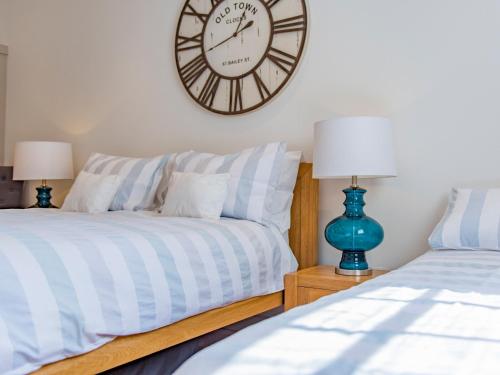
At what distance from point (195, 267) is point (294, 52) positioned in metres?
1.37

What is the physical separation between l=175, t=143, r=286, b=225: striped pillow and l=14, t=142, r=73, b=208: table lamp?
60.7 inches

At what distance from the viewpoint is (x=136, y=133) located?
3.42 metres

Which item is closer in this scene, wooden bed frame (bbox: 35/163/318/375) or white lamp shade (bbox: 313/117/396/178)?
wooden bed frame (bbox: 35/163/318/375)

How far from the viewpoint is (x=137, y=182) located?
2.78 m

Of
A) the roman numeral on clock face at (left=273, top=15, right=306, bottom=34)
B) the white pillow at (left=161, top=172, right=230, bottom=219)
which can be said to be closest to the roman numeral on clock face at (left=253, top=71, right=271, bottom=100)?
the roman numeral on clock face at (left=273, top=15, right=306, bottom=34)

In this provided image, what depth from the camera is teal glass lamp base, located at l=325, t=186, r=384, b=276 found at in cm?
213

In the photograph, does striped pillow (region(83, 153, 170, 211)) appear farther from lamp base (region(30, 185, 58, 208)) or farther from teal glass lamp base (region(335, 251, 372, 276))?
teal glass lamp base (region(335, 251, 372, 276))

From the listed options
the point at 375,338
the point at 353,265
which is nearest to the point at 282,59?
the point at 353,265

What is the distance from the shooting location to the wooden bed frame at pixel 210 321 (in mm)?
1472

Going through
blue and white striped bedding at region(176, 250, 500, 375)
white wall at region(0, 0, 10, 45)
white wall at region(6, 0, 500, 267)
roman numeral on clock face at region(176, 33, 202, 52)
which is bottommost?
blue and white striped bedding at region(176, 250, 500, 375)

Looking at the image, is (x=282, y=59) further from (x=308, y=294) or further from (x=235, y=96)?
(x=308, y=294)

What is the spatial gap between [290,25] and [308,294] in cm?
143

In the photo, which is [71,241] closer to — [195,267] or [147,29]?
[195,267]

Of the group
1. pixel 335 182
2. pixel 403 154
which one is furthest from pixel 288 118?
pixel 403 154
